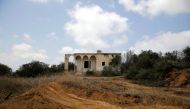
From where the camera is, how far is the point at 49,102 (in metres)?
12.5

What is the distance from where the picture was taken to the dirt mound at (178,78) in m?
22.6

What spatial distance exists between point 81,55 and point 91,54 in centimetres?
139

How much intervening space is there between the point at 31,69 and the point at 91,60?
30.2 ft

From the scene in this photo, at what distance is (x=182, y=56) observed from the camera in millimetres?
31594

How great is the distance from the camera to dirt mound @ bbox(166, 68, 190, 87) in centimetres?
2256

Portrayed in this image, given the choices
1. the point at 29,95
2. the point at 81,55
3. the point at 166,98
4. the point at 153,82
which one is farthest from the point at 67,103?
the point at 81,55

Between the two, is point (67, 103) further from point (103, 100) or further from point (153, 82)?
point (153, 82)

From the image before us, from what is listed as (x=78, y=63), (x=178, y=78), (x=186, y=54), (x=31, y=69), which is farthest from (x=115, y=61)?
(x=178, y=78)

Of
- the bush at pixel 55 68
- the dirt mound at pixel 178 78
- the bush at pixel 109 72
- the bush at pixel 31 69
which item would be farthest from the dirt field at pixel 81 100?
the bush at pixel 55 68

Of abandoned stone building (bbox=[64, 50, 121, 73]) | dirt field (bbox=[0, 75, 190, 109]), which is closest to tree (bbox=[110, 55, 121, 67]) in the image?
abandoned stone building (bbox=[64, 50, 121, 73])

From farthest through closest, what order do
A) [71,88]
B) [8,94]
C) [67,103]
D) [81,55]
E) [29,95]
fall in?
[81,55]
[71,88]
[8,94]
[29,95]
[67,103]

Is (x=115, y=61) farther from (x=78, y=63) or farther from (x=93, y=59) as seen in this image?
(x=78, y=63)

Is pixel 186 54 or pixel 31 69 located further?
pixel 31 69

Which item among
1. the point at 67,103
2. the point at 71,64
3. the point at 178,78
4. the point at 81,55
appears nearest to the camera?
the point at 67,103
